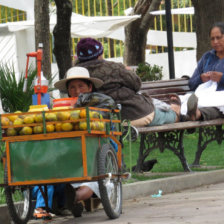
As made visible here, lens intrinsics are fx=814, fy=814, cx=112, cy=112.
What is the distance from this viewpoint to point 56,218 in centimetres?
694

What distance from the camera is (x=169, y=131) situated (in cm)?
988

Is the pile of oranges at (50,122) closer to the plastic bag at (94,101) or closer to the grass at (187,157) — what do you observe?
the plastic bag at (94,101)

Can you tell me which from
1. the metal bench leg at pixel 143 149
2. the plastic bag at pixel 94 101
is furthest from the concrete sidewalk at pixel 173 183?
the plastic bag at pixel 94 101

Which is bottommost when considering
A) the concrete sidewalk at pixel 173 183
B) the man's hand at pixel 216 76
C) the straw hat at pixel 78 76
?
the concrete sidewalk at pixel 173 183

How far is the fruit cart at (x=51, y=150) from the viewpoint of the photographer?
20.1ft

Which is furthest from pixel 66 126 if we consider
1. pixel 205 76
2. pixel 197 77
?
pixel 197 77

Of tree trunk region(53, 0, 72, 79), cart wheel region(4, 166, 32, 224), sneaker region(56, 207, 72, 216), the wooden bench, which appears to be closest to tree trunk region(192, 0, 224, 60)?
tree trunk region(53, 0, 72, 79)

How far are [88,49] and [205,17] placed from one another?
6.52 metres

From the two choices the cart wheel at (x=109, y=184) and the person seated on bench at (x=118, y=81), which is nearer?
the cart wheel at (x=109, y=184)

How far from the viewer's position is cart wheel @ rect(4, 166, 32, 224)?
627 cm

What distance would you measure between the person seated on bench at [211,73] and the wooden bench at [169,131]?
0.10 meters

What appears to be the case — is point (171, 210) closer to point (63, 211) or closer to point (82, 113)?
point (63, 211)

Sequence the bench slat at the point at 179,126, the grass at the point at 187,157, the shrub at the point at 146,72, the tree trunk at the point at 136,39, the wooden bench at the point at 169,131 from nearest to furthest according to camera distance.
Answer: the bench slat at the point at 179,126, the wooden bench at the point at 169,131, the grass at the point at 187,157, the shrub at the point at 146,72, the tree trunk at the point at 136,39

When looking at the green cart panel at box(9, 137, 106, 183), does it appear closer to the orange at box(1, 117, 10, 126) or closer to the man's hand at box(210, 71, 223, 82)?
the orange at box(1, 117, 10, 126)
